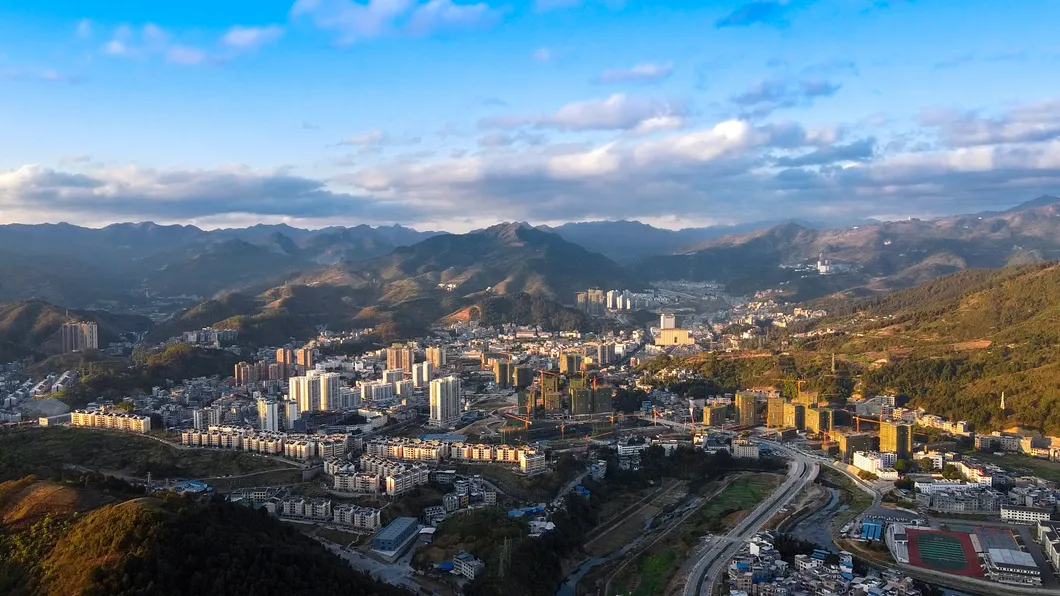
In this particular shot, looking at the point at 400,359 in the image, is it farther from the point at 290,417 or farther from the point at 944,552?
the point at 944,552

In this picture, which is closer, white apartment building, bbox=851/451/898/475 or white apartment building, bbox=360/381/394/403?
white apartment building, bbox=851/451/898/475

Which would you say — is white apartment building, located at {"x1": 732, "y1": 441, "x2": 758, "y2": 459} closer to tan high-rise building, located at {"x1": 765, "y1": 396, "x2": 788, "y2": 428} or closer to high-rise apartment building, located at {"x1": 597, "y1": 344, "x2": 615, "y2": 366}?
tan high-rise building, located at {"x1": 765, "y1": 396, "x2": 788, "y2": 428}

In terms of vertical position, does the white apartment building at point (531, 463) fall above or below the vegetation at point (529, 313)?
below

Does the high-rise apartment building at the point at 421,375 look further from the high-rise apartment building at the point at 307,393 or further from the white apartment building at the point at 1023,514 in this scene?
the white apartment building at the point at 1023,514

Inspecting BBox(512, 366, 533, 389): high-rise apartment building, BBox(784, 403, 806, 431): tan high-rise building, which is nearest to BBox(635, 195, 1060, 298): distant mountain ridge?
BBox(512, 366, 533, 389): high-rise apartment building

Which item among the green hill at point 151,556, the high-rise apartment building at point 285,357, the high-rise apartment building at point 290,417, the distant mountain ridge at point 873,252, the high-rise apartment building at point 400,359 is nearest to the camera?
the green hill at point 151,556

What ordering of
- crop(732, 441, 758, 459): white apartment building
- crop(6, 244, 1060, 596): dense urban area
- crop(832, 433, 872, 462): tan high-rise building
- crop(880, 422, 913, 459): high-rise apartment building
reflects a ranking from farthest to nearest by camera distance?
crop(832, 433, 872, 462): tan high-rise building
crop(880, 422, 913, 459): high-rise apartment building
crop(732, 441, 758, 459): white apartment building
crop(6, 244, 1060, 596): dense urban area

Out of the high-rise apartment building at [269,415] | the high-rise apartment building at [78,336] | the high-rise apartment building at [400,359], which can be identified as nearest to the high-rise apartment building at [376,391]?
the high-rise apartment building at [269,415]
